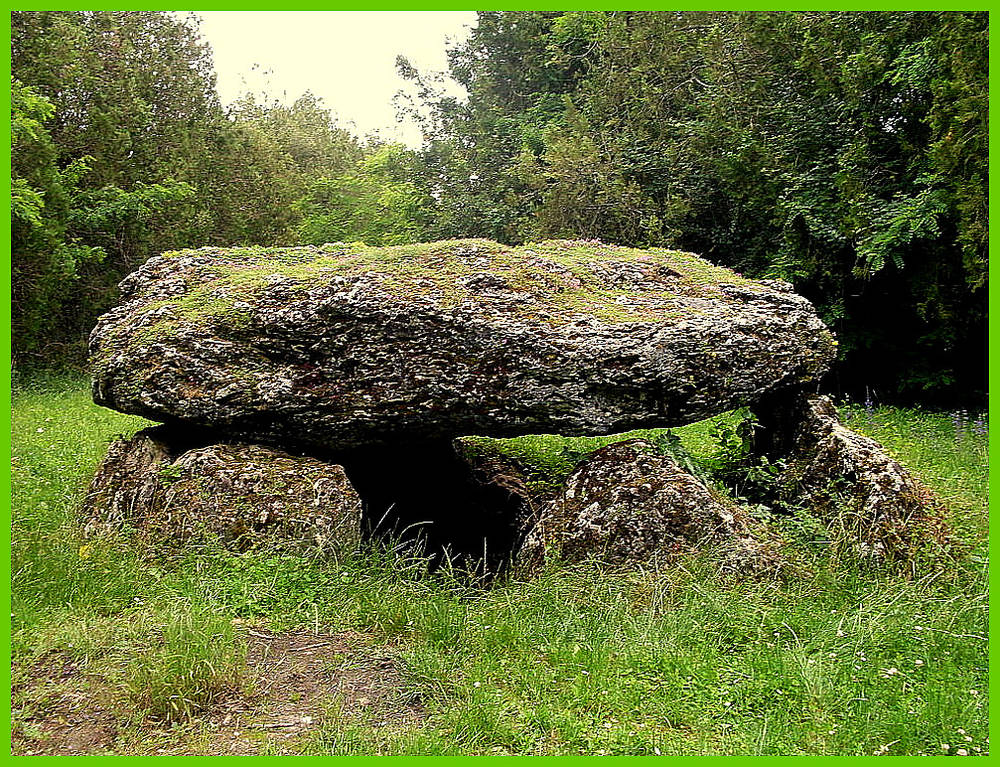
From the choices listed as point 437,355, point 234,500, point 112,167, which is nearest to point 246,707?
point 234,500

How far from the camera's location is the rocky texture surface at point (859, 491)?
18.9 ft

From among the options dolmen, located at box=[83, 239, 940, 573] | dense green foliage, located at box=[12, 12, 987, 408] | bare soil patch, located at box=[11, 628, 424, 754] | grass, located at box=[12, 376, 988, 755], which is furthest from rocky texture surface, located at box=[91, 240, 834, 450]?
→ dense green foliage, located at box=[12, 12, 987, 408]

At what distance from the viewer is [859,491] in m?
6.18

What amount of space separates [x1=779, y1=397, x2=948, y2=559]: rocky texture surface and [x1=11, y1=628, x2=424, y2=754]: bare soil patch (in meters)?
3.43

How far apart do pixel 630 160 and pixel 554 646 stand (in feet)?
41.3

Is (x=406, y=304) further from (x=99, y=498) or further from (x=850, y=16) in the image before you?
(x=850, y=16)

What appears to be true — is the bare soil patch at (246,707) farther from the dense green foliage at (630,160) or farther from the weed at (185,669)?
the dense green foliage at (630,160)

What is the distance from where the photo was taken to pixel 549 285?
6797 millimetres

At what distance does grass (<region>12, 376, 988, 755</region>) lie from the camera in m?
3.80

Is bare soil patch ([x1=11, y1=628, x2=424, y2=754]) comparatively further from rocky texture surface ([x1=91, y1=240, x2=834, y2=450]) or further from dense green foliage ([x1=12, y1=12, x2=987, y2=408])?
dense green foliage ([x1=12, y1=12, x2=987, y2=408])

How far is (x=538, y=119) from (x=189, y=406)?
16.6 meters

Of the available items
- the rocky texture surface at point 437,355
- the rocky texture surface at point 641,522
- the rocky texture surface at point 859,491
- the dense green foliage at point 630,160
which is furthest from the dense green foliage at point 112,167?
→ the rocky texture surface at point 859,491

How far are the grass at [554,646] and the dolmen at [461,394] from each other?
0.39 m

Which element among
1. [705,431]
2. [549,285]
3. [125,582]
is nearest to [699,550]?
[549,285]
